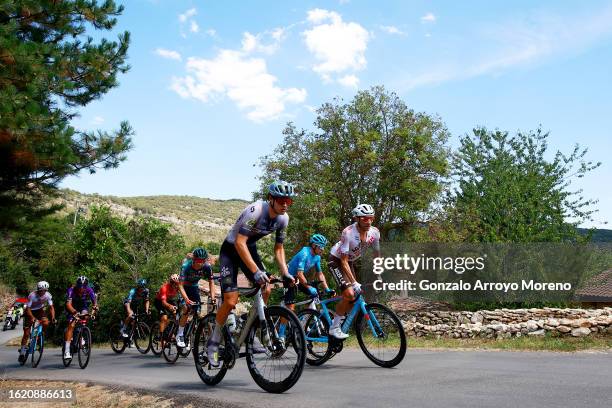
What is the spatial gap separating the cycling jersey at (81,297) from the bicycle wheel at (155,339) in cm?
161

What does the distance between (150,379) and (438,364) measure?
461cm

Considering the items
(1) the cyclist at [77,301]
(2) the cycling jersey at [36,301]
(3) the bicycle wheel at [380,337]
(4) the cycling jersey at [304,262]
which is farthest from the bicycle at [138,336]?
(3) the bicycle wheel at [380,337]

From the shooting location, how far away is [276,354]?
247 inches

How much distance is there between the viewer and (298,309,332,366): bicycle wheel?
8695mm

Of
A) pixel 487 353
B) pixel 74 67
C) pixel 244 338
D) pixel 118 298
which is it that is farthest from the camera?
pixel 118 298

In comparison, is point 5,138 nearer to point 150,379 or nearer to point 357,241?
point 150,379

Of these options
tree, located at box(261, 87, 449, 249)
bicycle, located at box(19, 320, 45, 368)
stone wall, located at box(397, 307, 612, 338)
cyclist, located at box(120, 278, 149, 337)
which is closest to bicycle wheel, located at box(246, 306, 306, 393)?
cyclist, located at box(120, 278, 149, 337)

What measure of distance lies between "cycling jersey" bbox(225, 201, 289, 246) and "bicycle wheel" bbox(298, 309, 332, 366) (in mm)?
2594

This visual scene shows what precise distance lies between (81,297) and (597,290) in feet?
130

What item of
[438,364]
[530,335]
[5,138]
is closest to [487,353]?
[438,364]

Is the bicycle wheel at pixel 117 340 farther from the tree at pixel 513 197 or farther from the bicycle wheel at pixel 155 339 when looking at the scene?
the tree at pixel 513 197

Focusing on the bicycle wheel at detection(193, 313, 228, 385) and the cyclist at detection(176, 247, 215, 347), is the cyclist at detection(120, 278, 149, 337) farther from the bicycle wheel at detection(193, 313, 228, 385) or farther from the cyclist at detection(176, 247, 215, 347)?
the bicycle wheel at detection(193, 313, 228, 385)

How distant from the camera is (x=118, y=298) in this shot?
23.9 meters

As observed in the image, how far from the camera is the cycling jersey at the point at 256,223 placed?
20.8 feet
